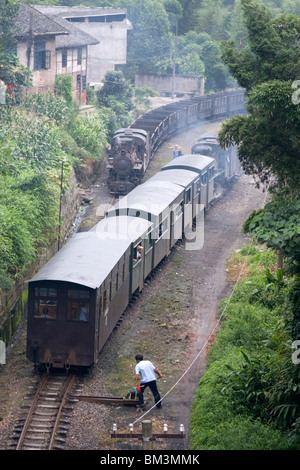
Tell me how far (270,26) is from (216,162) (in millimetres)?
20014

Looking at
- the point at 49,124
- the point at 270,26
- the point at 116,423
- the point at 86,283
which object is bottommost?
the point at 116,423

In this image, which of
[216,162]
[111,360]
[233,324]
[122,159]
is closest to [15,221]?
[111,360]

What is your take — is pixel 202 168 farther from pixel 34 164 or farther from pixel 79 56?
pixel 79 56

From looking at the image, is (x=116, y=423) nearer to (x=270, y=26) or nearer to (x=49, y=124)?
(x=270, y=26)

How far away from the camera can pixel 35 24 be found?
39.4 m

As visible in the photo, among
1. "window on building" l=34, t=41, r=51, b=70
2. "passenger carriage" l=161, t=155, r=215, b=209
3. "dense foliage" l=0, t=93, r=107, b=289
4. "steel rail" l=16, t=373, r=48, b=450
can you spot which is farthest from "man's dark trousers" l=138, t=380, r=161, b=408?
"window on building" l=34, t=41, r=51, b=70

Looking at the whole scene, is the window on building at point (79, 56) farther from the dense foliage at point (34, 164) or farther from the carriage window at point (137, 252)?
the carriage window at point (137, 252)

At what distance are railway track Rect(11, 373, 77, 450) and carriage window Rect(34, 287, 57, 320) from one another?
145 cm

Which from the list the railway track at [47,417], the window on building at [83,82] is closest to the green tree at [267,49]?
the railway track at [47,417]

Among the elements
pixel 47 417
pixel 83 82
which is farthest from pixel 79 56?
pixel 47 417

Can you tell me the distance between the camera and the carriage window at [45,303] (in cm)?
1584

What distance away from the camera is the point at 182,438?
1365cm

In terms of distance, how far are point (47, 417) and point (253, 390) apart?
14.0 ft

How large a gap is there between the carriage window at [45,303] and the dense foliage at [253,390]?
3761 mm
